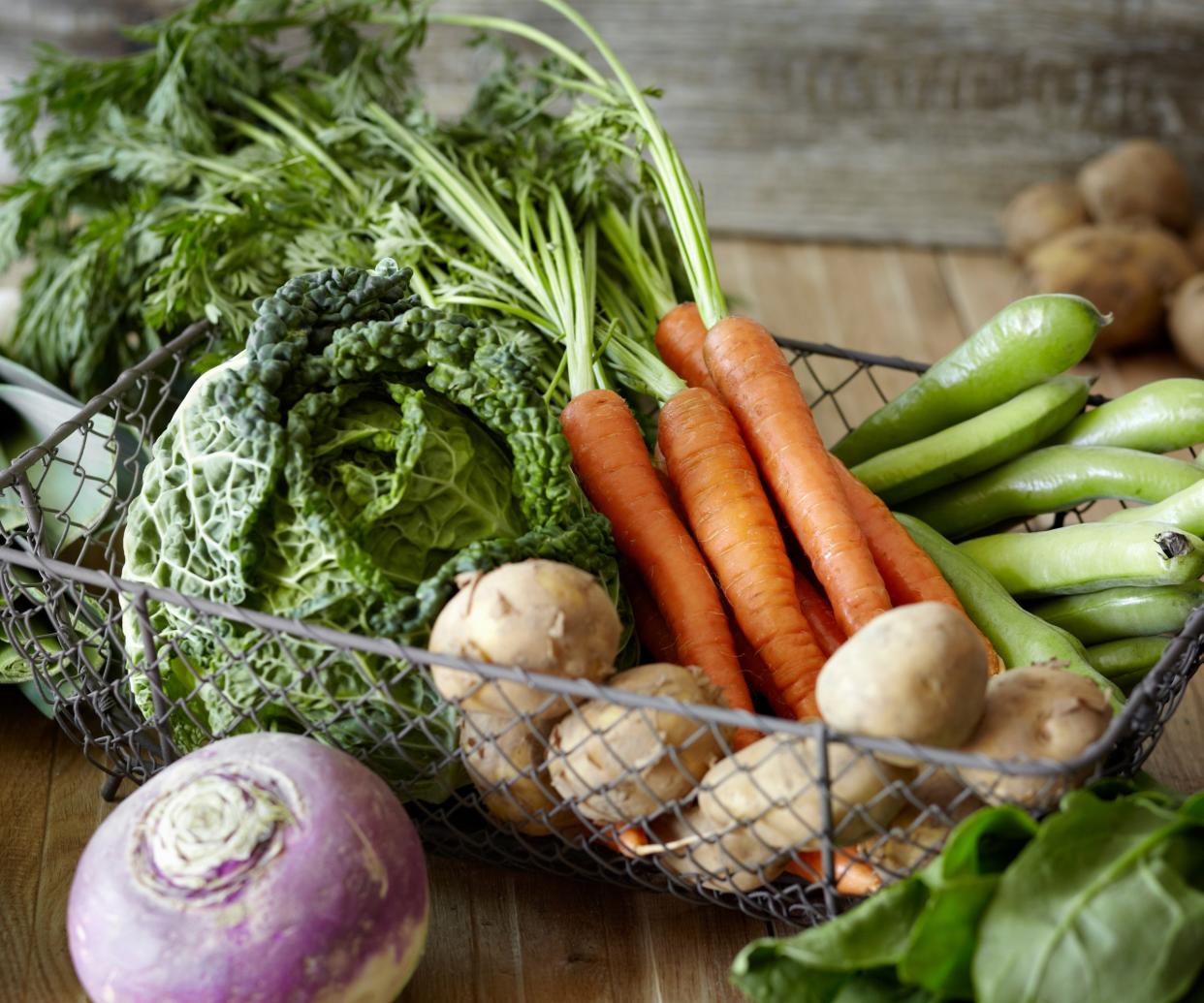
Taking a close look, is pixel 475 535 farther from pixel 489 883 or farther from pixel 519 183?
pixel 519 183

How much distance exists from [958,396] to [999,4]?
1486 mm

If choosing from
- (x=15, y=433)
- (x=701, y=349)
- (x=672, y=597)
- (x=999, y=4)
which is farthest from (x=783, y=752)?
(x=999, y=4)

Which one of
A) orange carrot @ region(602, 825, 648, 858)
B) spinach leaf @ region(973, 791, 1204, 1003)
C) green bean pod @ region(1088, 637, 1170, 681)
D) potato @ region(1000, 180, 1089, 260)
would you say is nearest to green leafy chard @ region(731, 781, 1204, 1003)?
spinach leaf @ region(973, 791, 1204, 1003)

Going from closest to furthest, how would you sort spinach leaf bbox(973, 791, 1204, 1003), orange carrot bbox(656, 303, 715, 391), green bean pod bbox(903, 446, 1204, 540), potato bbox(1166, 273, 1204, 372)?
spinach leaf bbox(973, 791, 1204, 1003), green bean pod bbox(903, 446, 1204, 540), orange carrot bbox(656, 303, 715, 391), potato bbox(1166, 273, 1204, 372)

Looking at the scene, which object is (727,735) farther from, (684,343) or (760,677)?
(684,343)

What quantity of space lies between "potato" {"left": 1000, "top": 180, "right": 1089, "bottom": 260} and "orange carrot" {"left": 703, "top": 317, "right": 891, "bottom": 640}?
1434mm

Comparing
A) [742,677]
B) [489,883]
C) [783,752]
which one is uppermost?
[783,752]

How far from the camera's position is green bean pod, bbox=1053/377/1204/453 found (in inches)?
57.3

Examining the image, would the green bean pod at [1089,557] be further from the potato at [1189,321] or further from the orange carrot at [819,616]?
the potato at [1189,321]

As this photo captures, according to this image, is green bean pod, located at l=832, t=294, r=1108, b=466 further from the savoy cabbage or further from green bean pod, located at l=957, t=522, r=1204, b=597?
the savoy cabbage

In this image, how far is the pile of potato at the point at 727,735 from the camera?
0.98 metres

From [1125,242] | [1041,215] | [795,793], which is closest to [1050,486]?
[795,793]

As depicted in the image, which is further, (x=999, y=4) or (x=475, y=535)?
(x=999, y=4)

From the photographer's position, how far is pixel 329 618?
44.1 inches
